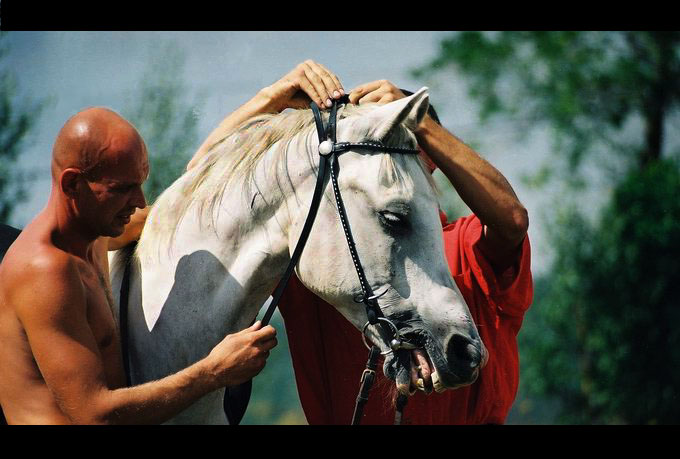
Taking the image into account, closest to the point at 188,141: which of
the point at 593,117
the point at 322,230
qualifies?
the point at 322,230

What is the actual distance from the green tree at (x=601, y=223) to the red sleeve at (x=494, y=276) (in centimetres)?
497

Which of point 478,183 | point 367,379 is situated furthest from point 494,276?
point 367,379

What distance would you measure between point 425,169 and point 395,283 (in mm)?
335

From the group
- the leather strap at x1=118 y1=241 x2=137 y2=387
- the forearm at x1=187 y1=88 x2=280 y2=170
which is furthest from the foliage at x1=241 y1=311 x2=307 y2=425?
the leather strap at x1=118 y1=241 x2=137 y2=387

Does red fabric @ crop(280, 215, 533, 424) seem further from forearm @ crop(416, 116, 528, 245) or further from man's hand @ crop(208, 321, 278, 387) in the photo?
man's hand @ crop(208, 321, 278, 387)

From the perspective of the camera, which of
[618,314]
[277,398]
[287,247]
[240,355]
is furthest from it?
[277,398]

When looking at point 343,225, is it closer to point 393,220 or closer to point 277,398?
point 393,220

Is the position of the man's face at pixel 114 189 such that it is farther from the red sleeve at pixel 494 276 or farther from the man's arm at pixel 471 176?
the red sleeve at pixel 494 276

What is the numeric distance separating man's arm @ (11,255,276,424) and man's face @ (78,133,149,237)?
138mm

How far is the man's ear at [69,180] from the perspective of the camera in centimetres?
194

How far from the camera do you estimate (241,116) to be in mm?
2434

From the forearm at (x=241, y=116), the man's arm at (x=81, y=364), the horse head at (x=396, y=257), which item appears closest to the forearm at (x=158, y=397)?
the man's arm at (x=81, y=364)

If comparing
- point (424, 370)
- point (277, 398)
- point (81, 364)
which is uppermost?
point (81, 364)

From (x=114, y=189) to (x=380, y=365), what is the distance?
44.1 inches
